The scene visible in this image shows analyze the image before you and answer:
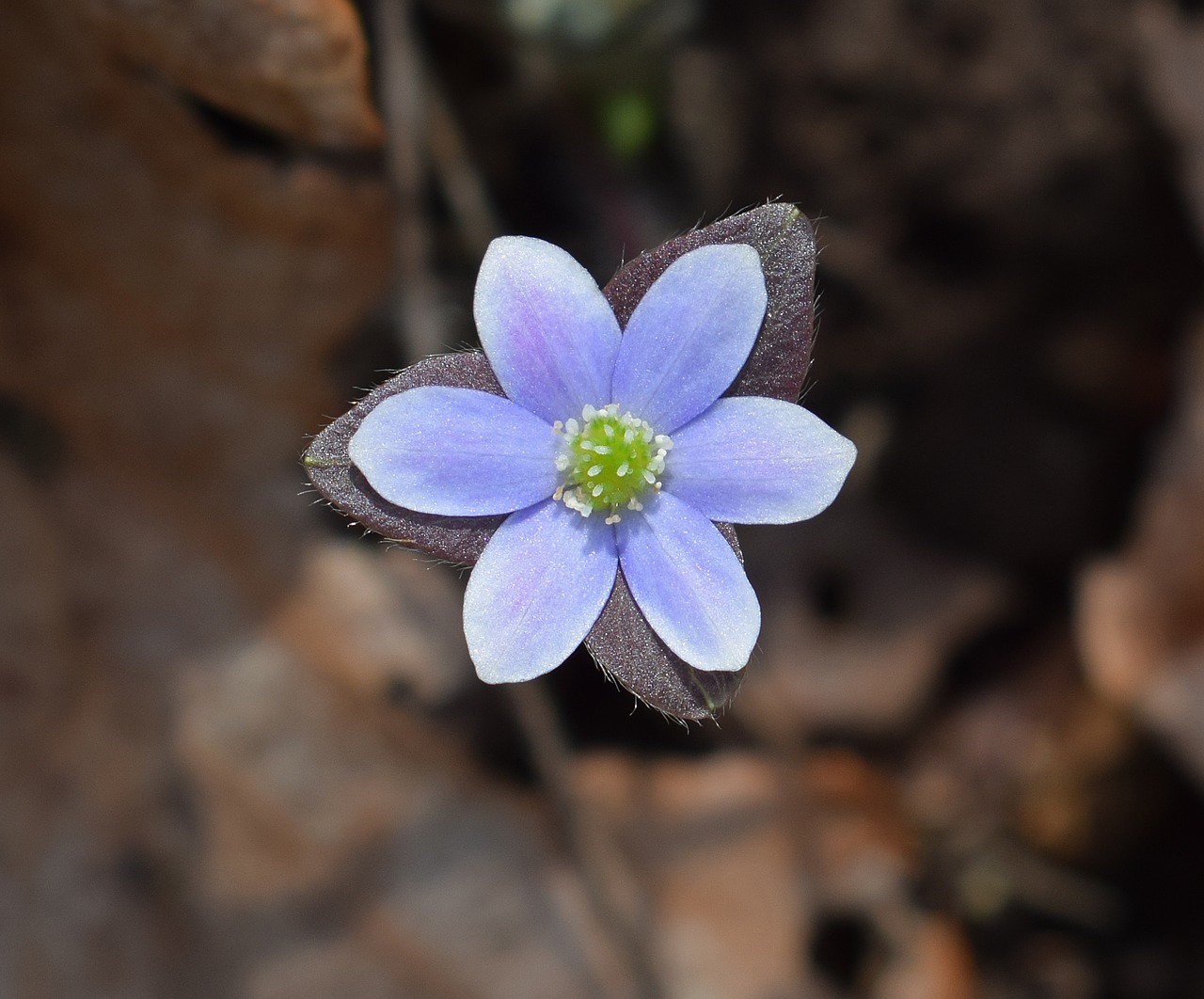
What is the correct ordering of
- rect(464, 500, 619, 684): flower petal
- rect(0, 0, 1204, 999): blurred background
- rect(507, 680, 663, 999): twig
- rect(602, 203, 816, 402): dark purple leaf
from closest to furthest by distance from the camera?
rect(464, 500, 619, 684): flower petal
rect(602, 203, 816, 402): dark purple leaf
rect(0, 0, 1204, 999): blurred background
rect(507, 680, 663, 999): twig

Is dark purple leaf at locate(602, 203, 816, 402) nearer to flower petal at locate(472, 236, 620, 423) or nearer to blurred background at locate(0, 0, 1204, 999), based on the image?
flower petal at locate(472, 236, 620, 423)

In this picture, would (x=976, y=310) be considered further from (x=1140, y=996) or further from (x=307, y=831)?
(x=307, y=831)

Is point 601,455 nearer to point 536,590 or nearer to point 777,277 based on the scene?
point 536,590

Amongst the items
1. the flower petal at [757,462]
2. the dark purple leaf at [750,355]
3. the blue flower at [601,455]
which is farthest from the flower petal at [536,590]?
the flower petal at [757,462]

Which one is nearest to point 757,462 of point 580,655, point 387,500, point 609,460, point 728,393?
point 728,393

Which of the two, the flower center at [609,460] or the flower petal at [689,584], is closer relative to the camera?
the flower petal at [689,584]

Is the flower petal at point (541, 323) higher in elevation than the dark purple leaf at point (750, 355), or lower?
higher

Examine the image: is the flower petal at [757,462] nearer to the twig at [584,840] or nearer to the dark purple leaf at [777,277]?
the dark purple leaf at [777,277]

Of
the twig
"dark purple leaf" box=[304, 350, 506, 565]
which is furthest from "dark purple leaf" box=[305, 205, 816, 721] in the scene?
the twig
